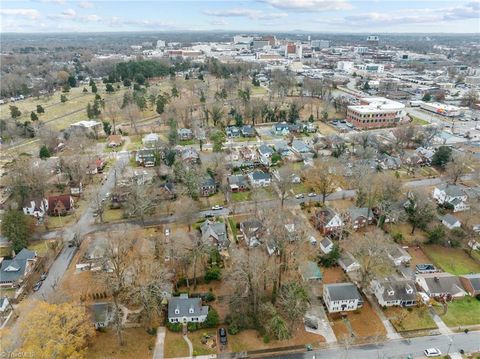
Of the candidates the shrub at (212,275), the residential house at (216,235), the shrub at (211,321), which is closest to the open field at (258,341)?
the shrub at (211,321)

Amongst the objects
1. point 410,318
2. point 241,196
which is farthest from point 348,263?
point 241,196

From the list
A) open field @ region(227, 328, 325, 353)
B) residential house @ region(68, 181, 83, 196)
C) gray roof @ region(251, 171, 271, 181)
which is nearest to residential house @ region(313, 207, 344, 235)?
gray roof @ region(251, 171, 271, 181)

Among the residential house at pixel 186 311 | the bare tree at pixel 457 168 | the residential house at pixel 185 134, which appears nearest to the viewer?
the residential house at pixel 186 311

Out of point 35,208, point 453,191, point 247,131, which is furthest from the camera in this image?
point 247,131

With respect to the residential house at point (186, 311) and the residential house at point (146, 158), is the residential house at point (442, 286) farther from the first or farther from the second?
the residential house at point (146, 158)

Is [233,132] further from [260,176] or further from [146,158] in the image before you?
[260,176]

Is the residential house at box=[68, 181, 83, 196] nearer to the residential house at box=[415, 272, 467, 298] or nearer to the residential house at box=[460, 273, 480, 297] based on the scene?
the residential house at box=[415, 272, 467, 298]
